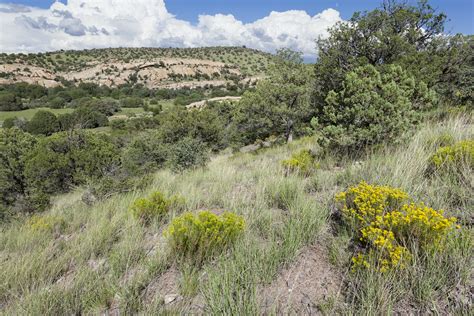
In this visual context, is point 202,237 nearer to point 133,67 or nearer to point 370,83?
point 370,83

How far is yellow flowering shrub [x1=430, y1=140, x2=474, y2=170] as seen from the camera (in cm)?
343

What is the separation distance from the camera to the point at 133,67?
294ft

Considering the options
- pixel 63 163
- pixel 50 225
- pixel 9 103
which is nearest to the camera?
pixel 50 225

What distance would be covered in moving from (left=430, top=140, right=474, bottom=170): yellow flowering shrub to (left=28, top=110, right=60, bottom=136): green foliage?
58989 mm

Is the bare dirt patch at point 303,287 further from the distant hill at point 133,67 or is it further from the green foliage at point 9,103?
the distant hill at point 133,67

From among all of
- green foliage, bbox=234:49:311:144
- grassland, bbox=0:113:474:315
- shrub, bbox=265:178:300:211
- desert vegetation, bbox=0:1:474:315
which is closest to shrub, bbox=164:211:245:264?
desert vegetation, bbox=0:1:474:315

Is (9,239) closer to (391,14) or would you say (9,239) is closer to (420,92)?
(420,92)

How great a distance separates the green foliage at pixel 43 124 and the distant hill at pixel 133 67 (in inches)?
1748

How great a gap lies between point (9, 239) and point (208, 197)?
3055mm

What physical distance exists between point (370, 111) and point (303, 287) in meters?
4.79

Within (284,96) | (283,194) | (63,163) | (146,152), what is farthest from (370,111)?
(146,152)

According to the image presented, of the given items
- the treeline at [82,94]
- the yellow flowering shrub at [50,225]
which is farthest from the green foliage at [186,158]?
the treeline at [82,94]

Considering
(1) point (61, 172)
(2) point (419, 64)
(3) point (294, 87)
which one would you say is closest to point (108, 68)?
(1) point (61, 172)

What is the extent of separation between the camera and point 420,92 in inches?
251
